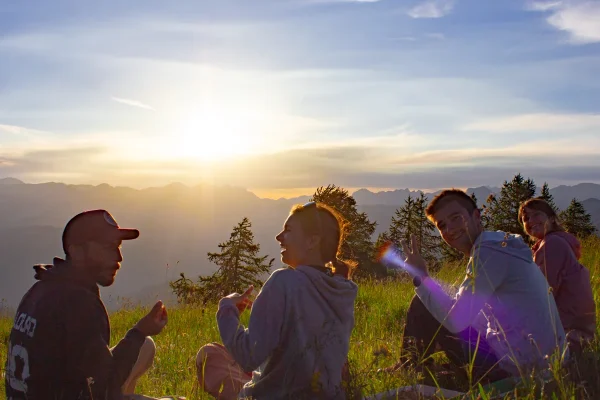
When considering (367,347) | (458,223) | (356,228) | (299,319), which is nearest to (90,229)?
(299,319)

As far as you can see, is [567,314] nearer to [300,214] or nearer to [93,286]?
[300,214]

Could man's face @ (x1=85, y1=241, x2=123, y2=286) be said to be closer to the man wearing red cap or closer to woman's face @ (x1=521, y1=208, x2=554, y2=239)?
the man wearing red cap

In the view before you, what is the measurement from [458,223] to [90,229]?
2.92m

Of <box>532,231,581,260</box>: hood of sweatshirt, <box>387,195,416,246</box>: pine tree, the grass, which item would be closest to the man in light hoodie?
the grass

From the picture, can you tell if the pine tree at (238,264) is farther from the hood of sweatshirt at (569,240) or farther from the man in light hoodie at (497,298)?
the man in light hoodie at (497,298)

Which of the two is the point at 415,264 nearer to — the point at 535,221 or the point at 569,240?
the point at 569,240

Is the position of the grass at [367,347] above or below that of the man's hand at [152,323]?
below

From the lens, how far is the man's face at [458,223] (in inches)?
184

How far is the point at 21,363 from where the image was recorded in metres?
3.57

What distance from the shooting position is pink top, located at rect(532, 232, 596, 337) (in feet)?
19.5

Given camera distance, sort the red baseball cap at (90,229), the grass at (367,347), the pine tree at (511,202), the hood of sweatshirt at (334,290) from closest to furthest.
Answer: the red baseball cap at (90,229)
the hood of sweatshirt at (334,290)
the grass at (367,347)
the pine tree at (511,202)

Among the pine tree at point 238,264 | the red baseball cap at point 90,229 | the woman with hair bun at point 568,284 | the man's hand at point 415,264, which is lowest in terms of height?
the pine tree at point 238,264

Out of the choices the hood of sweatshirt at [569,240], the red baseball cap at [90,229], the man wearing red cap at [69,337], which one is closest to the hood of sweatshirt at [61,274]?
the man wearing red cap at [69,337]

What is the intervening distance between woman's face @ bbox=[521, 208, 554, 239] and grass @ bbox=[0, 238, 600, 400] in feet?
3.63
